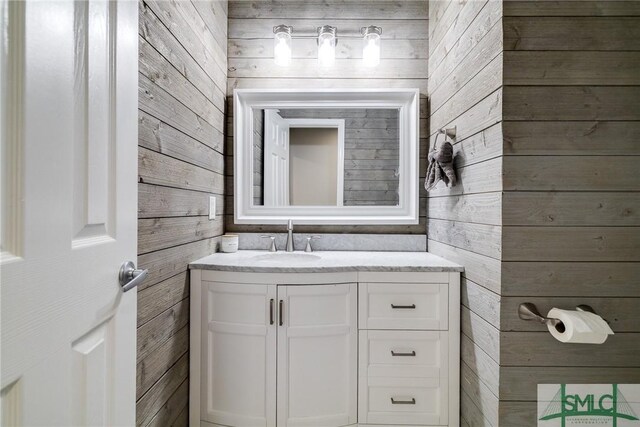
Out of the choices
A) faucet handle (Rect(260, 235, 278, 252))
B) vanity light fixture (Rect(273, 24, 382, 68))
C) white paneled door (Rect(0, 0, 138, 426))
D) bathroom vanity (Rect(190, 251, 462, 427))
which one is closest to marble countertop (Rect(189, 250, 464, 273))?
bathroom vanity (Rect(190, 251, 462, 427))

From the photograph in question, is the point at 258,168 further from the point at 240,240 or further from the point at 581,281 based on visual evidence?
the point at 581,281

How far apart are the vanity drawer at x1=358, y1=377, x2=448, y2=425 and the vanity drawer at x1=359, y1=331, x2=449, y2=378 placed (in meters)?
0.03

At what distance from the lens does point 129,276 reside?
77 centimetres

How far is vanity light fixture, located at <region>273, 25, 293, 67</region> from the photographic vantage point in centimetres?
187

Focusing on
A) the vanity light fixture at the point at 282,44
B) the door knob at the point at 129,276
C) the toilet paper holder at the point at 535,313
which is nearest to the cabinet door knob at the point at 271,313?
the door knob at the point at 129,276

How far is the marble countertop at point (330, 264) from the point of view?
1426mm

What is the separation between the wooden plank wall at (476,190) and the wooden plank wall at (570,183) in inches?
1.8

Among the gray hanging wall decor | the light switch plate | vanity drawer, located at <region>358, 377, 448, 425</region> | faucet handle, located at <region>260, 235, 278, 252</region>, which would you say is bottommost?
vanity drawer, located at <region>358, 377, 448, 425</region>

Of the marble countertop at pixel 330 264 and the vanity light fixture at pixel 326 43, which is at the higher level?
the vanity light fixture at pixel 326 43

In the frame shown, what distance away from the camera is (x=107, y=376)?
0.72 meters

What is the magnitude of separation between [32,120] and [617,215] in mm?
1596

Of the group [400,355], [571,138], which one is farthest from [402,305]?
[571,138]

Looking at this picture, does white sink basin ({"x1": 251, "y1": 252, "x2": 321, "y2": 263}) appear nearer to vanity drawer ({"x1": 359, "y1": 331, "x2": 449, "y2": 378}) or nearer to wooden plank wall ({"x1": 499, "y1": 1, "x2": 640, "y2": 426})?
vanity drawer ({"x1": 359, "y1": 331, "x2": 449, "y2": 378})

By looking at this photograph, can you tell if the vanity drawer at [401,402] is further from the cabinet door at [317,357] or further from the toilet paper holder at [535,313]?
the toilet paper holder at [535,313]
